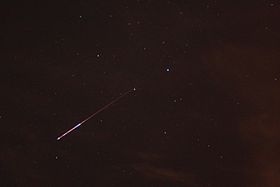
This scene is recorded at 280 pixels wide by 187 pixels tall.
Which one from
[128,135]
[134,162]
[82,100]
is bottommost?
[134,162]

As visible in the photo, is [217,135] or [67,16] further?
[217,135]

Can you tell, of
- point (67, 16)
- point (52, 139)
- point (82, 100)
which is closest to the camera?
point (67, 16)

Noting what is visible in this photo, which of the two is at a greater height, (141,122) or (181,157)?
(141,122)

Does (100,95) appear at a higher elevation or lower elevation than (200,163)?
higher

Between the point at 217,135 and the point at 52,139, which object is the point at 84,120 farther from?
the point at 217,135

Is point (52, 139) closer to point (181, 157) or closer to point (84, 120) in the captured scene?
point (84, 120)

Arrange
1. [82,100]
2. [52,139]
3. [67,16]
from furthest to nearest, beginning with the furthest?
1. [52,139]
2. [82,100]
3. [67,16]

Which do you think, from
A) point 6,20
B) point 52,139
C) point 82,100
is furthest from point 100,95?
point 6,20

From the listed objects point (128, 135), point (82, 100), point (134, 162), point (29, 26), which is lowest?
point (134, 162)

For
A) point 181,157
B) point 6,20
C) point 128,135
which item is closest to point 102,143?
point 128,135
